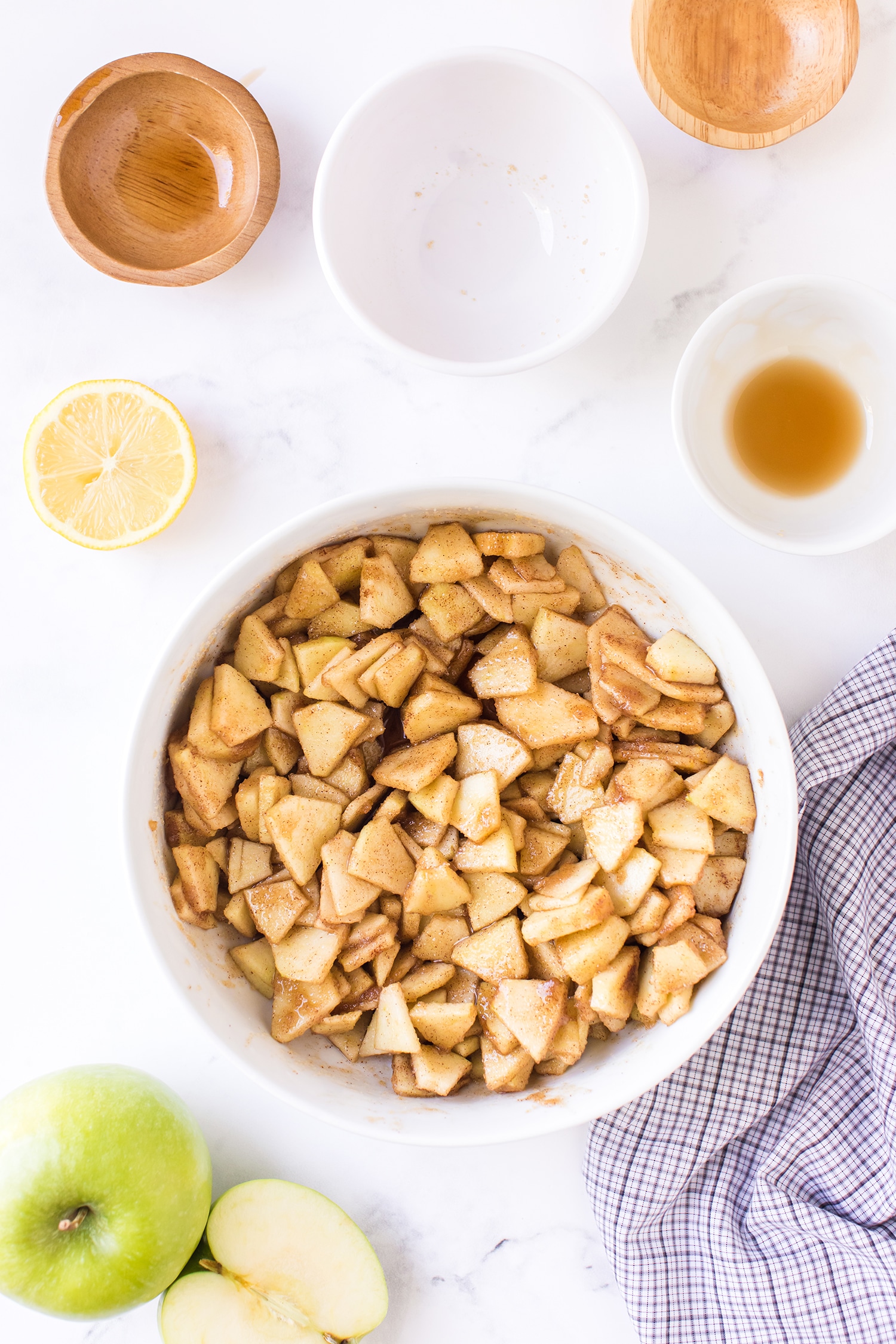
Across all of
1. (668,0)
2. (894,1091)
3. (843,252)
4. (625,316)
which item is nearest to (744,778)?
(894,1091)

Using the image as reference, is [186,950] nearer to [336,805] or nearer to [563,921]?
[336,805]

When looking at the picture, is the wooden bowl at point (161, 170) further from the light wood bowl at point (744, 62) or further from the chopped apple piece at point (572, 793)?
the chopped apple piece at point (572, 793)

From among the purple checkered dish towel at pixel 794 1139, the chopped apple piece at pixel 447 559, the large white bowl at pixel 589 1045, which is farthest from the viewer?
the purple checkered dish towel at pixel 794 1139

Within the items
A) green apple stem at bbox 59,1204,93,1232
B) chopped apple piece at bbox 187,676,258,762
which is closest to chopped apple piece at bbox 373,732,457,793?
chopped apple piece at bbox 187,676,258,762

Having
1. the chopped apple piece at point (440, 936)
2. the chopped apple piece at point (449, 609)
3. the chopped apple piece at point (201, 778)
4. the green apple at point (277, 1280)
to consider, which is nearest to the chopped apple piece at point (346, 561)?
the chopped apple piece at point (449, 609)

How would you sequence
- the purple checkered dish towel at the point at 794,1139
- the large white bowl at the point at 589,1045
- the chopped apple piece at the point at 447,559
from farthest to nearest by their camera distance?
the purple checkered dish towel at the point at 794,1139 → the chopped apple piece at the point at 447,559 → the large white bowl at the point at 589,1045

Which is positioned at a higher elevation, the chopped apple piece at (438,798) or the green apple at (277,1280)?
the chopped apple piece at (438,798)

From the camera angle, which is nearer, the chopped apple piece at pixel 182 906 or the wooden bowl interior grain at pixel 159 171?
the chopped apple piece at pixel 182 906

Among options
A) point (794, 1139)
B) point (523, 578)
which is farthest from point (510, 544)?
point (794, 1139)
